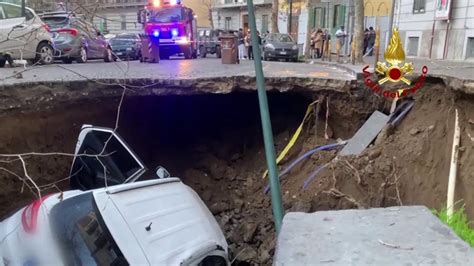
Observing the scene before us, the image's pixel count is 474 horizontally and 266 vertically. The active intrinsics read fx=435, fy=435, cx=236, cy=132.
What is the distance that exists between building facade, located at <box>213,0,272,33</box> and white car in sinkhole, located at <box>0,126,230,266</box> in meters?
35.4

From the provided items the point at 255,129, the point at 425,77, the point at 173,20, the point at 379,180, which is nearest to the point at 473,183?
the point at 379,180

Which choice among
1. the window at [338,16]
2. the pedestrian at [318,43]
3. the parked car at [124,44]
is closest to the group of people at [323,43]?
the pedestrian at [318,43]

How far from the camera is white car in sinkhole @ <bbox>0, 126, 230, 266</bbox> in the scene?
145 inches

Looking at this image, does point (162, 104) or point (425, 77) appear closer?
point (425, 77)

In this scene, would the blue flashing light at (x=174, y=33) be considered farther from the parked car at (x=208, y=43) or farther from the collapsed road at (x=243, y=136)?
the collapsed road at (x=243, y=136)

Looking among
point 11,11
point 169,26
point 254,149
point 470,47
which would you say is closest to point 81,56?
Answer: point 11,11

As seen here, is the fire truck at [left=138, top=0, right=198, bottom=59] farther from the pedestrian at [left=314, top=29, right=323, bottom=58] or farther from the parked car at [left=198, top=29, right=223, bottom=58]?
the pedestrian at [left=314, top=29, right=323, bottom=58]

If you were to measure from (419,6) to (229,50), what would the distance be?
11.7 meters

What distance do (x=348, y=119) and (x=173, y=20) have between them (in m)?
15.0

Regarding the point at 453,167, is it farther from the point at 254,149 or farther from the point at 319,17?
the point at 319,17

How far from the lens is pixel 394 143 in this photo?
20.6 ft

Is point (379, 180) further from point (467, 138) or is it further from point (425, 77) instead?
point (425, 77)

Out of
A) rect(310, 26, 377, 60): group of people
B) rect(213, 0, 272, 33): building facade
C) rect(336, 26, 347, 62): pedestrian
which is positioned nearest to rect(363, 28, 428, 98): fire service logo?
rect(336, 26, 347, 62): pedestrian

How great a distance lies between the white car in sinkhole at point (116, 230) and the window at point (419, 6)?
1831 cm
